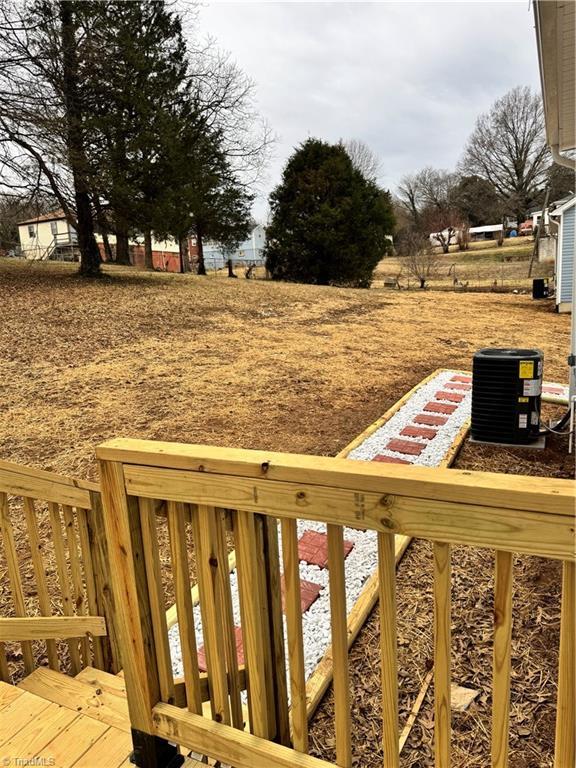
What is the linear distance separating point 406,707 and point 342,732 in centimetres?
83

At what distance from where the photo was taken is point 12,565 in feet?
6.81

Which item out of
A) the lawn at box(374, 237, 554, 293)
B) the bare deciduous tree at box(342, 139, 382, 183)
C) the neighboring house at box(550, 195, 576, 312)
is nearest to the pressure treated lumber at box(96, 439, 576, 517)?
the neighboring house at box(550, 195, 576, 312)

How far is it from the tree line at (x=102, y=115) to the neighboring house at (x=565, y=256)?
963cm

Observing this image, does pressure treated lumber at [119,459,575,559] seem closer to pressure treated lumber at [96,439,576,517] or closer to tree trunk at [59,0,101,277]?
pressure treated lumber at [96,439,576,517]

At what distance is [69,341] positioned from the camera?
24.7 feet

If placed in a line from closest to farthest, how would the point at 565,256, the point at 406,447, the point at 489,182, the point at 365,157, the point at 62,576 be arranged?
1. the point at 62,576
2. the point at 406,447
3. the point at 565,256
4. the point at 365,157
5. the point at 489,182

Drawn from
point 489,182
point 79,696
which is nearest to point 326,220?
point 79,696

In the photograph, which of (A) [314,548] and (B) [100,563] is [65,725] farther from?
(A) [314,548]

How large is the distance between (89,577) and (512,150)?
42547 mm

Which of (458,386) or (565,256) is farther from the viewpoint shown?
(565,256)

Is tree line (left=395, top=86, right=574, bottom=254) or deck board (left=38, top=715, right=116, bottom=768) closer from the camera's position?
deck board (left=38, top=715, right=116, bottom=768)

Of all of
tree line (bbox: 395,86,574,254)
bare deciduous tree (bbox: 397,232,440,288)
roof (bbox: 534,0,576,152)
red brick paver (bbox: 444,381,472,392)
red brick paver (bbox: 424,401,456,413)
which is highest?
tree line (bbox: 395,86,574,254)

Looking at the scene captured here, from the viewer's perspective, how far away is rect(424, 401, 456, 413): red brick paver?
5027mm

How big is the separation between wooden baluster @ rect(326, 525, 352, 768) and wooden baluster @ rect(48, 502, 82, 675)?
1.45 metres
